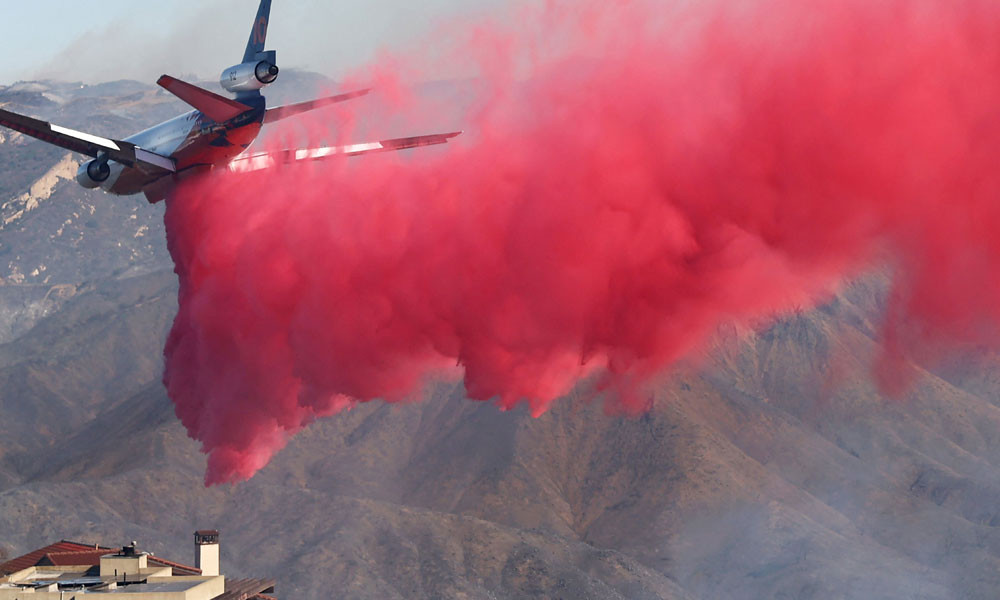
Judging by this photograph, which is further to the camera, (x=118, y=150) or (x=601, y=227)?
(x=118, y=150)

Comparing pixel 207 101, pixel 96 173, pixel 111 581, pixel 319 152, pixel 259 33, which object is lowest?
pixel 111 581

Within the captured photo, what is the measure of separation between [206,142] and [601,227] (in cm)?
2091

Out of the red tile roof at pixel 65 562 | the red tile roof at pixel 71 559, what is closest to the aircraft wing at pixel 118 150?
the red tile roof at pixel 65 562

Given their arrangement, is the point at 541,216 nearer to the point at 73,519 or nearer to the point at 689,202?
the point at 689,202

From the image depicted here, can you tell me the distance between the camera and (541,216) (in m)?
50.8

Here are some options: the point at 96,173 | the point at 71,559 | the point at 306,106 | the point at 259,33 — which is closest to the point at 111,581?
the point at 71,559

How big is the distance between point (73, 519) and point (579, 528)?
2608 inches

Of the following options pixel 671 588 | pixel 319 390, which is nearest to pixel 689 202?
pixel 319 390

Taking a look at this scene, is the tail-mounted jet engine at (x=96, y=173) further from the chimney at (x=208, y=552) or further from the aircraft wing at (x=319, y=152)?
the chimney at (x=208, y=552)

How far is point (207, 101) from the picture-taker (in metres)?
58.9

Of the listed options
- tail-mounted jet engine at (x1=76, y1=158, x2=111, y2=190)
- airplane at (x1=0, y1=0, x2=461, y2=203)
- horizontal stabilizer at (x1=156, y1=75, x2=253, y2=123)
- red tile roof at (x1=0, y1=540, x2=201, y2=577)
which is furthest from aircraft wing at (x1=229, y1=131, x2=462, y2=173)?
red tile roof at (x1=0, y1=540, x2=201, y2=577)

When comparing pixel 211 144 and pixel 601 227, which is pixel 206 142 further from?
pixel 601 227

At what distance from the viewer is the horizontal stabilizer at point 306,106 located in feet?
187

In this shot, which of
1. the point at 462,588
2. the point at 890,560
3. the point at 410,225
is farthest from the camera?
the point at 890,560
